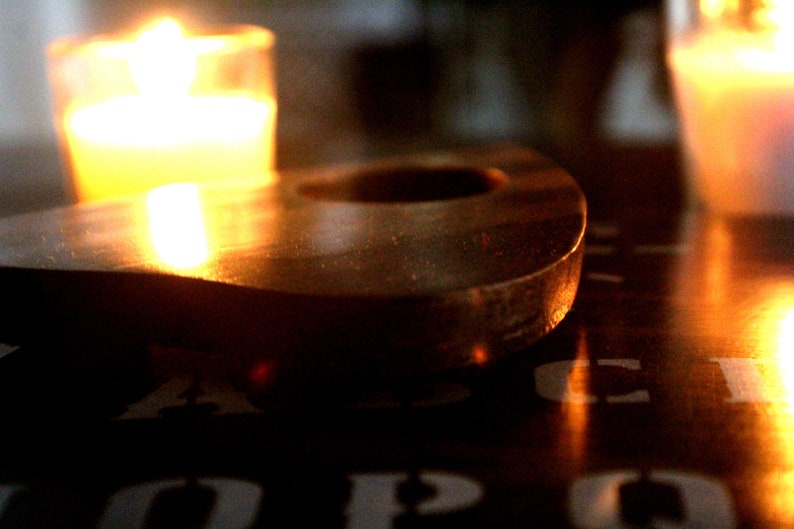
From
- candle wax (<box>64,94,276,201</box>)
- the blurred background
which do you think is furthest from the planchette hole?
the blurred background

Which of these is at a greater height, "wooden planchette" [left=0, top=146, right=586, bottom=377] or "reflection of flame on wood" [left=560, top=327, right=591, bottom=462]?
"wooden planchette" [left=0, top=146, right=586, bottom=377]

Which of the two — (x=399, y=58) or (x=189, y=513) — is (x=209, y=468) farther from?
(x=399, y=58)

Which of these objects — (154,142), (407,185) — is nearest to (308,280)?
(407,185)

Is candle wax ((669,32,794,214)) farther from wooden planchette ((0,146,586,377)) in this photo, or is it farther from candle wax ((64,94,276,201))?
candle wax ((64,94,276,201))

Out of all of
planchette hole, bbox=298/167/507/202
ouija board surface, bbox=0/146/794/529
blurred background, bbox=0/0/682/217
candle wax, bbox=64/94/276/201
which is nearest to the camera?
ouija board surface, bbox=0/146/794/529

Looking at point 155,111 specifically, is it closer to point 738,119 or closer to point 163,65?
point 163,65

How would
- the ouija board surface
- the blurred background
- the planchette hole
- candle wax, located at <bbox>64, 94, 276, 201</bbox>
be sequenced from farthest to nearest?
the blurred background < candle wax, located at <bbox>64, 94, 276, 201</bbox> < the planchette hole < the ouija board surface

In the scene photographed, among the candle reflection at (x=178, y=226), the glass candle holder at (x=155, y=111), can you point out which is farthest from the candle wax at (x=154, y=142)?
the candle reflection at (x=178, y=226)

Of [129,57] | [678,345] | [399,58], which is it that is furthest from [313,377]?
[399,58]
